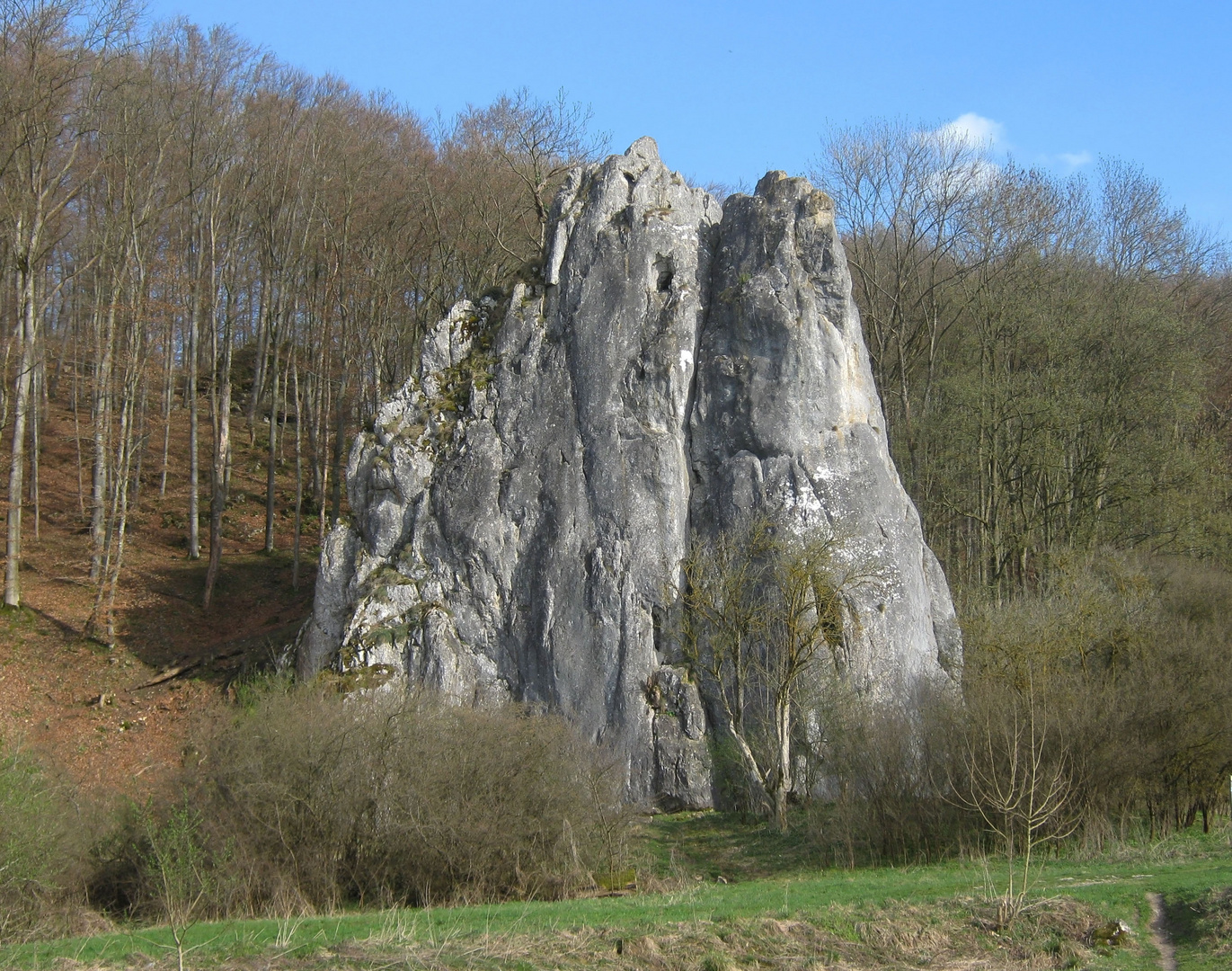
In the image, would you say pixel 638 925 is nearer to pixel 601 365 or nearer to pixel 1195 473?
pixel 601 365

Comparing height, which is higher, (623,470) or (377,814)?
(623,470)

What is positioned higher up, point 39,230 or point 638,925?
point 39,230

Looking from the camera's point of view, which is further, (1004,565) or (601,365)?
Result: (1004,565)

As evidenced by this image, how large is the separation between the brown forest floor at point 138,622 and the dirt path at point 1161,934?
1365 cm

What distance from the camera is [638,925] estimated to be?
13109 mm

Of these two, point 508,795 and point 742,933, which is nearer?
point 742,933

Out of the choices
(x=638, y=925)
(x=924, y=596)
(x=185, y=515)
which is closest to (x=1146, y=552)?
(x=924, y=596)

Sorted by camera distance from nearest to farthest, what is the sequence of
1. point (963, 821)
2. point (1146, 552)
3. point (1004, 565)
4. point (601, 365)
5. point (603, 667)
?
point (963, 821), point (603, 667), point (601, 365), point (1146, 552), point (1004, 565)

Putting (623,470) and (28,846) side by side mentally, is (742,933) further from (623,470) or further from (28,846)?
(623,470)

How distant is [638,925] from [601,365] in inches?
587

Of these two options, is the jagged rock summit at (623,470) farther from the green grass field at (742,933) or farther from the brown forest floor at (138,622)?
the green grass field at (742,933)

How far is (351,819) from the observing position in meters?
16.7

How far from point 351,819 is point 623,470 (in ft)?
35.1

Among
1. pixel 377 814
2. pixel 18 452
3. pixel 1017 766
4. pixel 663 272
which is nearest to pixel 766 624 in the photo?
pixel 1017 766
